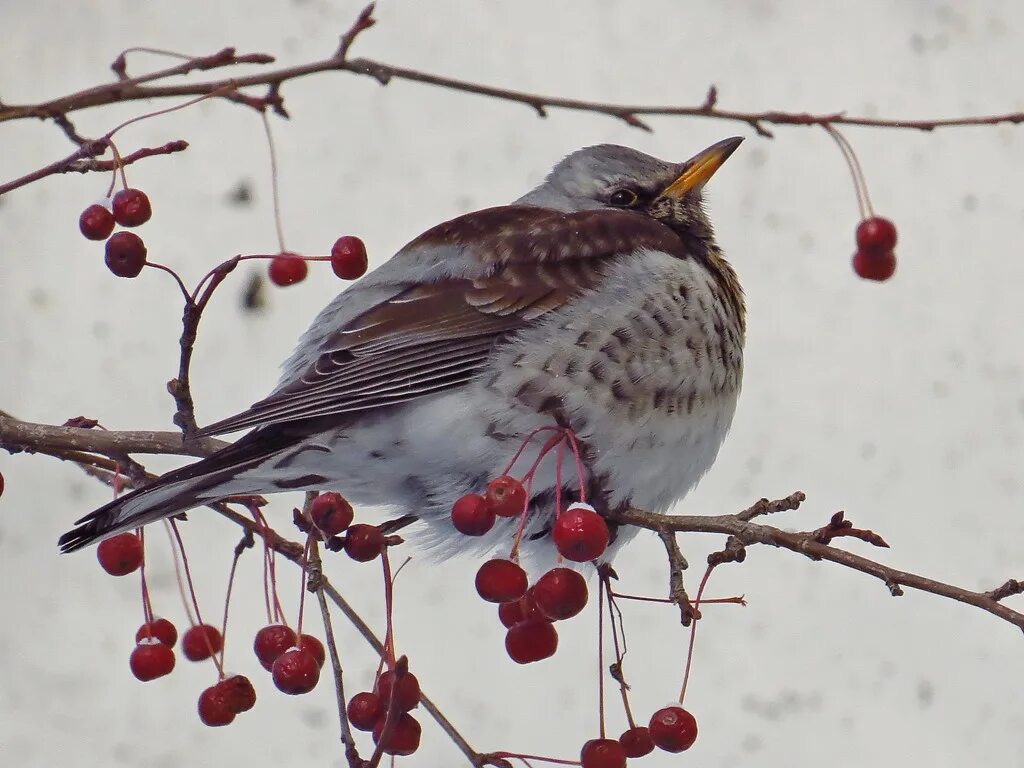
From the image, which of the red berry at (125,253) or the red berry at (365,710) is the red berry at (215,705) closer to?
the red berry at (365,710)

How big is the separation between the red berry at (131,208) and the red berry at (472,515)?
1.04ft

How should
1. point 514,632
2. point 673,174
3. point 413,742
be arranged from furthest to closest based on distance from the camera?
point 673,174
point 514,632
point 413,742

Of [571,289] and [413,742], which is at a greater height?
[571,289]

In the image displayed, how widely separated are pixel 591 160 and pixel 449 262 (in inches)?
12.3

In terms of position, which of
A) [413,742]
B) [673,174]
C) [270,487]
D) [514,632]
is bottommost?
[413,742]

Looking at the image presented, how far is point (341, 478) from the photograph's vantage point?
94cm

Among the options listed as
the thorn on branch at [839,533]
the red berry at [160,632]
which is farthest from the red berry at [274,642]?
the thorn on branch at [839,533]

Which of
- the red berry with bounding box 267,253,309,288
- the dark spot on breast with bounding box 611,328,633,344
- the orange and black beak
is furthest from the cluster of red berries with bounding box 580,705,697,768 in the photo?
the orange and black beak

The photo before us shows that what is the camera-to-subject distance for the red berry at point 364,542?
857 millimetres

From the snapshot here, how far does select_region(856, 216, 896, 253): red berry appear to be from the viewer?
2.99ft

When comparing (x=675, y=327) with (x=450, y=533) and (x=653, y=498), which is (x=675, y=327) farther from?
(x=450, y=533)

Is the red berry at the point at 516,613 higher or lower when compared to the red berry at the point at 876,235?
lower

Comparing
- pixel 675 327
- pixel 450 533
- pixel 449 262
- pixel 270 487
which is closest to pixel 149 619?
pixel 270 487

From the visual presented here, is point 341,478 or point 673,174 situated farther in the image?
point 673,174
